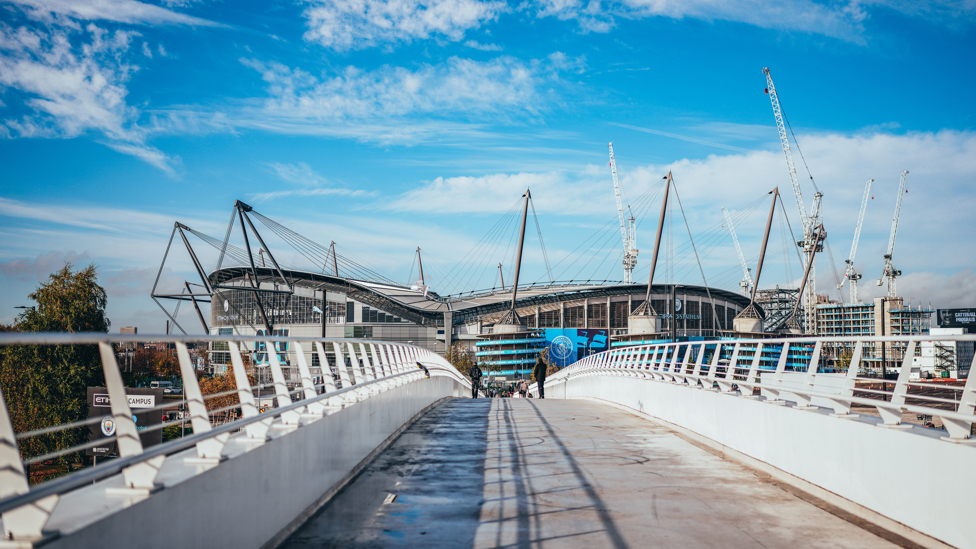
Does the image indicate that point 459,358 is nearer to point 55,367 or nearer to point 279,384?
point 55,367

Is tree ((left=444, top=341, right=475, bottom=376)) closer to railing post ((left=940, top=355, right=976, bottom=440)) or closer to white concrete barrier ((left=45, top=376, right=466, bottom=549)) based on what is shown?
white concrete barrier ((left=45, top=376, right=466, bottom=549))

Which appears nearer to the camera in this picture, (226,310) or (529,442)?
(529,442)

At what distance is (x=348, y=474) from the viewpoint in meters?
9.95

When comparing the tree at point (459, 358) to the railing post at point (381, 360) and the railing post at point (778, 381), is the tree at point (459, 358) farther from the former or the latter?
the railing post at point (778, 381)

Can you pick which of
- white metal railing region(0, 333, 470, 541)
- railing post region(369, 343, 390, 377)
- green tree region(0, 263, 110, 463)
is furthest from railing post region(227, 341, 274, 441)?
green tree region(0, 263, 110, 463)

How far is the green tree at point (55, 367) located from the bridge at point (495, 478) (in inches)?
2260

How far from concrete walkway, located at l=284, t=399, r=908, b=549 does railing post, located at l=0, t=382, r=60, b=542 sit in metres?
3.45

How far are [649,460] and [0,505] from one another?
33.7 ft

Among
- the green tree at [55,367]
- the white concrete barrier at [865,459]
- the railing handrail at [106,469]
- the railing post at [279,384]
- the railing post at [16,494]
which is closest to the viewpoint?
the railing handrail at [106,469]

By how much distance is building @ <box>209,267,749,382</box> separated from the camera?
125 meters

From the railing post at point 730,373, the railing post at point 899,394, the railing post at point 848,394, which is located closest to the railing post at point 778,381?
the railing post at point 730,373

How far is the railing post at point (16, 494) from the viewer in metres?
3.32

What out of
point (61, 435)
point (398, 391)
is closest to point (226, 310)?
point (61, 435)

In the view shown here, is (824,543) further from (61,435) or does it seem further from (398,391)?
(61,435)
